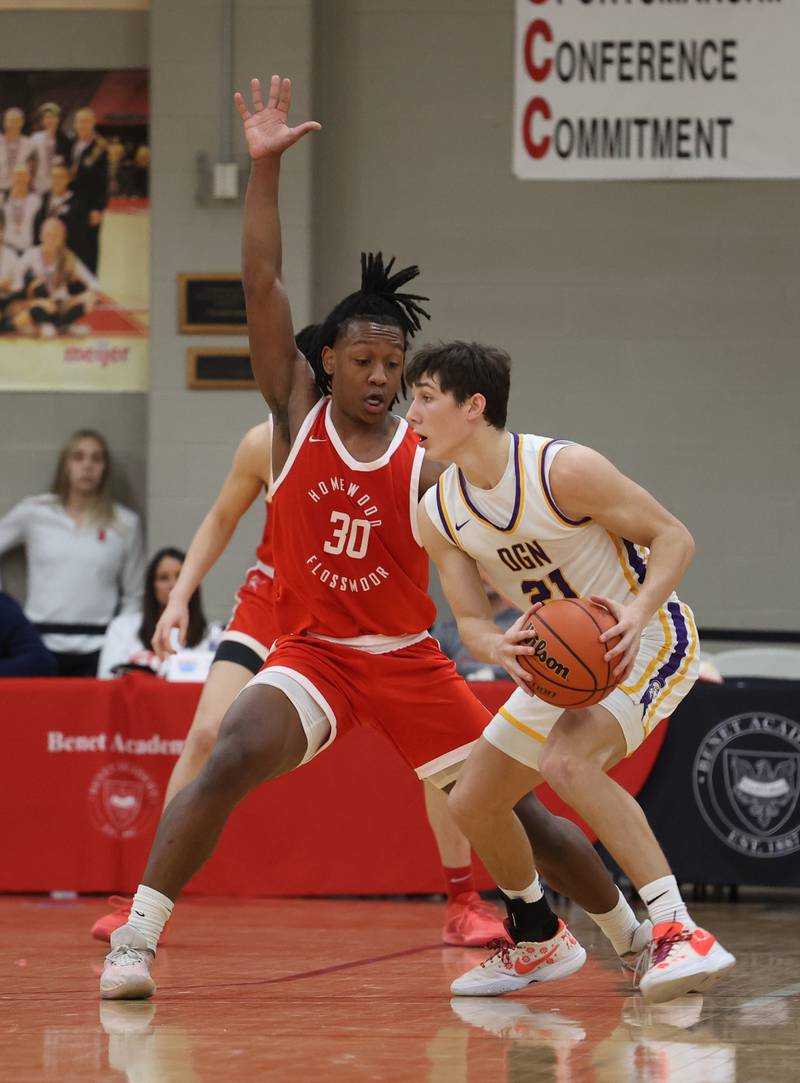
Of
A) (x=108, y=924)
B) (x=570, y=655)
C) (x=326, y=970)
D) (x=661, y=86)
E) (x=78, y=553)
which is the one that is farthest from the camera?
(x=78, y=553)

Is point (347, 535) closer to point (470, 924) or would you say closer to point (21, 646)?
point (470, 924)

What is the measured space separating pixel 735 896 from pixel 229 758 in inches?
138

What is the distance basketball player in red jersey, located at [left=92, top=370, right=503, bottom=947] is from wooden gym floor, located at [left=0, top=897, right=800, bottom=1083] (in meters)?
0.15

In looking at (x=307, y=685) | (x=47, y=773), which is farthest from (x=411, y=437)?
(x=47, y=773)

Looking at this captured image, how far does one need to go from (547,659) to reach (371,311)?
1156mm

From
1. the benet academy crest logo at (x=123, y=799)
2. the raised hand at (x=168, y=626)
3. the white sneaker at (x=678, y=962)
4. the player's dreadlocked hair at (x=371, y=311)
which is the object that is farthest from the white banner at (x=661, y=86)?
the white sneaker at (x=678, y=962)

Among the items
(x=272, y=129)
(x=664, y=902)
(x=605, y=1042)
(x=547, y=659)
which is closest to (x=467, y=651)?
(x=272, y=129)

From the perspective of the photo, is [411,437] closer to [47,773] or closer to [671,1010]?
[671,1010]

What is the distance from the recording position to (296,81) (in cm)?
878

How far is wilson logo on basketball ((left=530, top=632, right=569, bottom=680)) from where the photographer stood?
347cm

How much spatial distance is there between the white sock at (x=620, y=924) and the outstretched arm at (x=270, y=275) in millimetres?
1412

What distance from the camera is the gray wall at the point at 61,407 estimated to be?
9195 mm

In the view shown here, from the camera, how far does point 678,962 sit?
3465 millimetres

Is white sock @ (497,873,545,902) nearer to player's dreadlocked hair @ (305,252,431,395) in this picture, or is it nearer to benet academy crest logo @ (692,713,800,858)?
player's dreadlocked hair @ (305,252,431,395)
